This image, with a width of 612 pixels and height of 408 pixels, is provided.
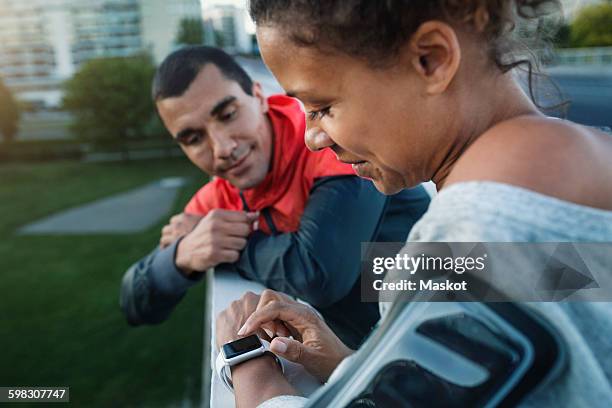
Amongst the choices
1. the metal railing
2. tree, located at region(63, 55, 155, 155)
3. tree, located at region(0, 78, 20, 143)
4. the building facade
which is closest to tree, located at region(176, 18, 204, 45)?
the building facade

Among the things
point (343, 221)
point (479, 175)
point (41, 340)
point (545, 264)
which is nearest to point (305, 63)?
point (479, 175)

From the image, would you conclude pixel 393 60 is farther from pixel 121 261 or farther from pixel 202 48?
pixel 121 261

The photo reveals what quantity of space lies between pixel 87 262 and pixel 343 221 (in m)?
6.28

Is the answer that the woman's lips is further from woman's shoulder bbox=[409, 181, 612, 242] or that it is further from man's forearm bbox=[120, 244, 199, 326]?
man's forearm bbox=[120, 244, 199, 326]

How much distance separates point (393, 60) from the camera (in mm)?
743

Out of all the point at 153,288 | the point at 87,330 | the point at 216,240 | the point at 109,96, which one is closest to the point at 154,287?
the point at 153,288

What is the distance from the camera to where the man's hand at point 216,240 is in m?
1.53

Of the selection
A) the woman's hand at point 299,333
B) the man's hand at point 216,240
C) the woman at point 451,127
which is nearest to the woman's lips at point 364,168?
the woman at point 451,127

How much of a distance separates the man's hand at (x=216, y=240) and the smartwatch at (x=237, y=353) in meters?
0.53

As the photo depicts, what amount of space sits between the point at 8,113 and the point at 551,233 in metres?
14.1

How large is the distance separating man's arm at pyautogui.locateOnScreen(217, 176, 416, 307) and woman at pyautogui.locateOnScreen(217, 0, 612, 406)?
50 cm

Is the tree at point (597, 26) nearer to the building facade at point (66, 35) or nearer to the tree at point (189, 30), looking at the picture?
the building facade at point (66, 35)

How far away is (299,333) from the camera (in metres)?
1.07

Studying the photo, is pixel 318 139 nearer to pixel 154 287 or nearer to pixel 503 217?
pixel 503 217
